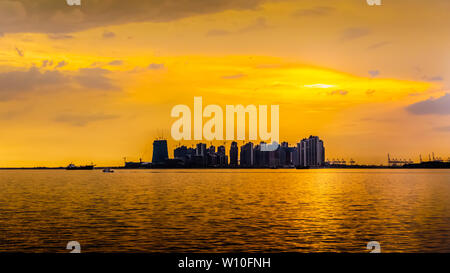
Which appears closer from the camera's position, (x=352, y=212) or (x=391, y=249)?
(x=391, y=249)

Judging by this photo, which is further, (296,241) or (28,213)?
(28,213)

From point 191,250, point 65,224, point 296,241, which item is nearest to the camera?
point 191,250

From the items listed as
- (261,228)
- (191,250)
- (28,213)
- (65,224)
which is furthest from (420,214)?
(28,213)

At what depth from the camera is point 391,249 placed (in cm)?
3666
